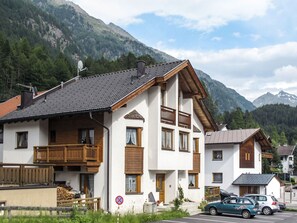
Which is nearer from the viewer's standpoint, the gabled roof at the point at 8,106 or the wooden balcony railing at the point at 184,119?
the wooden balcony railing at the point at 184,119

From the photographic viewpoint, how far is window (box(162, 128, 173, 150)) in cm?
2844

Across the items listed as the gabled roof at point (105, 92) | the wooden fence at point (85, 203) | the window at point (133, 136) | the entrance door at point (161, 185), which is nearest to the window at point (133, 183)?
the window at point (133, 136)

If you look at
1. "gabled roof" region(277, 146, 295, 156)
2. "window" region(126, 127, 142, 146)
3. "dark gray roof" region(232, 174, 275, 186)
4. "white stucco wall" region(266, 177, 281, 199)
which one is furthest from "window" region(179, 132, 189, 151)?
"gabled roof" region(277, 146, 295, 156)

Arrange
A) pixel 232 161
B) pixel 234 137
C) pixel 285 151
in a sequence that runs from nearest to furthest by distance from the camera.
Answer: pixel 232 161
pixel 234 137
pixel 285 151

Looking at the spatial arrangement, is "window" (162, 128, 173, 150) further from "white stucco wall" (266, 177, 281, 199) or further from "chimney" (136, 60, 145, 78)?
"white stucco wall" (266, 177, 281, 199)

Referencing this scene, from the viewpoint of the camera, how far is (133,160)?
26406 millimetres

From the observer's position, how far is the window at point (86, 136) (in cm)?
2648

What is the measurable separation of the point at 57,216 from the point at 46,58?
87.4 m

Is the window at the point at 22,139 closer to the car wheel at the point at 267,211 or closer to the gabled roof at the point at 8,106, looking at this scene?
the gabled roof at the point at 8,106

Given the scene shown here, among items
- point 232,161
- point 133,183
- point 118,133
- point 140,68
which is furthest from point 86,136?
point 232,161

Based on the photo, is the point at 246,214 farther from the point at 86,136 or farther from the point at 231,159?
the point at 231,159

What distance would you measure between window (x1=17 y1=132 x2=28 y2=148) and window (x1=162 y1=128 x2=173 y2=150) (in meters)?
8.70

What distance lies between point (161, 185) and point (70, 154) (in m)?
6.98

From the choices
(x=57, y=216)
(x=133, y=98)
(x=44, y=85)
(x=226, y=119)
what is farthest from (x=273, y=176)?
(x=226, y=119)
